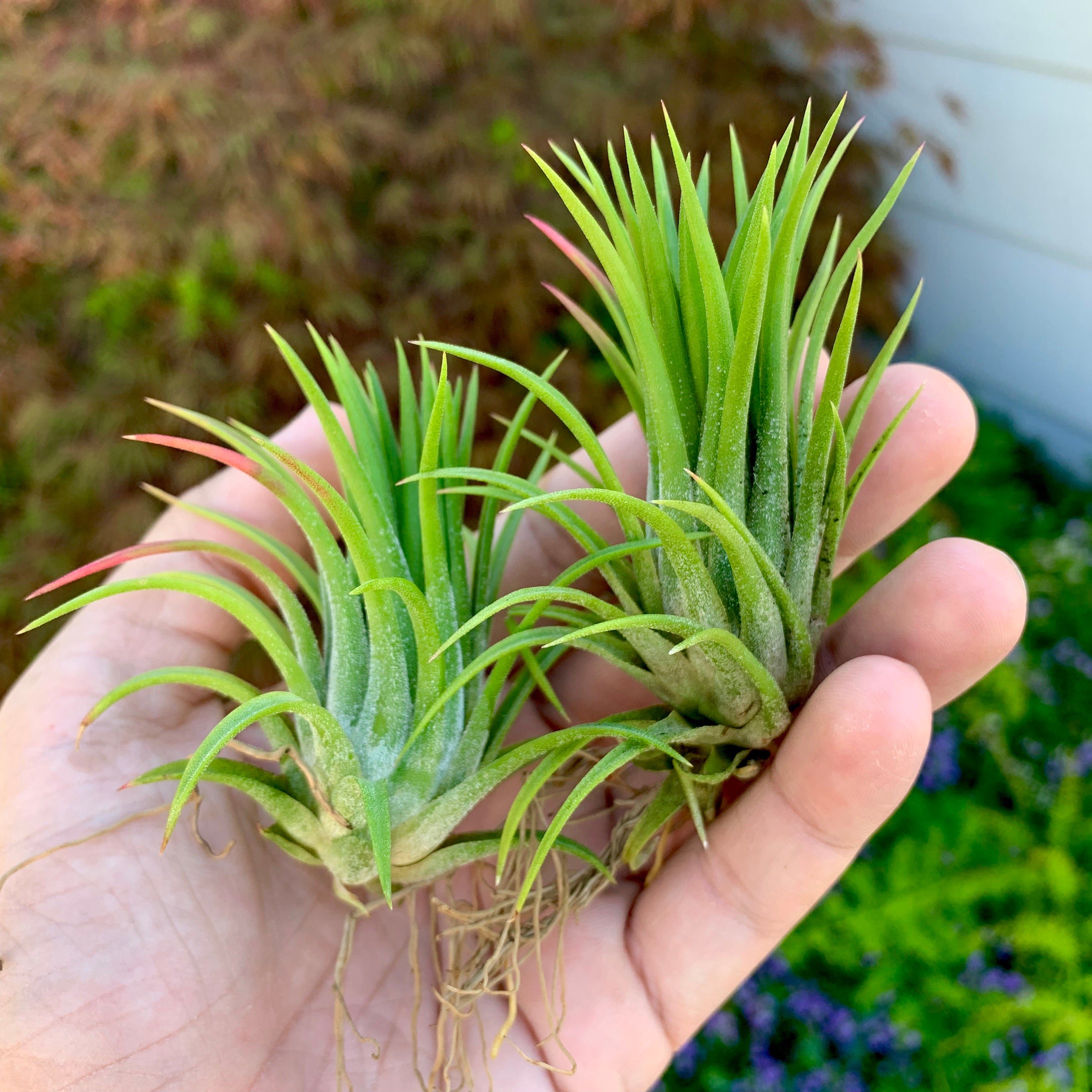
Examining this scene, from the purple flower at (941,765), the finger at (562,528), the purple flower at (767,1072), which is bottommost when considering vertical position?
the purple flower at (767,1072)

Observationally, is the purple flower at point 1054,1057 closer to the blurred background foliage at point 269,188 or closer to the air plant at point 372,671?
the air plant at point 372,671

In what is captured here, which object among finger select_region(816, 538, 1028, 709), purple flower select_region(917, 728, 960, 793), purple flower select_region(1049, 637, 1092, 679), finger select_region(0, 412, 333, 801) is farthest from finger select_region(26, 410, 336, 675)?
purple flower select_region(1049, 637, 1092, 679)

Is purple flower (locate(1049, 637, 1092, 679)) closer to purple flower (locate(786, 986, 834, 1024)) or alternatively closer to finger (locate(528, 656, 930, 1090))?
purple flower (locate(786, 986, 834, 1024))

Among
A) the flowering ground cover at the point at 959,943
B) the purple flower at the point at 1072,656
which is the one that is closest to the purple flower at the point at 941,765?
the flowering ground cover at the point at 959,943

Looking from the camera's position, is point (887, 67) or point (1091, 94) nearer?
point (1091, 94)

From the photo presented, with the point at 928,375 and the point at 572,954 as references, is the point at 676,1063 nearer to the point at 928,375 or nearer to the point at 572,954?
the point at 572,954

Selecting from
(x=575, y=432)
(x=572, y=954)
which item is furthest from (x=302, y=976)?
(x=575, y=432)
